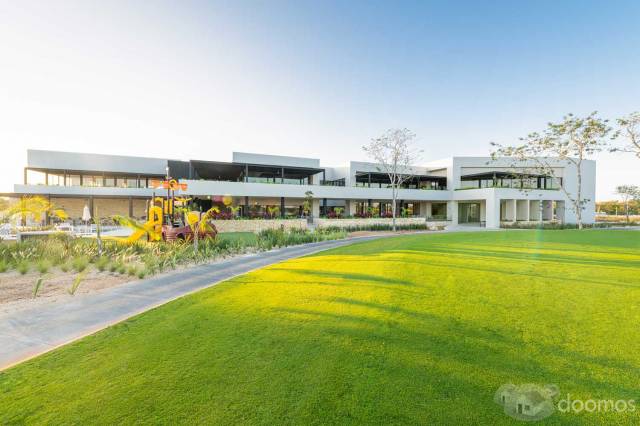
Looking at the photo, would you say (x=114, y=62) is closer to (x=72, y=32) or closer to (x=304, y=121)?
(x=72, y=32)

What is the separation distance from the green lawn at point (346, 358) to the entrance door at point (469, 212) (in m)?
32.7

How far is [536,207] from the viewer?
32562mm

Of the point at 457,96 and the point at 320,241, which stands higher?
the point at 457,96

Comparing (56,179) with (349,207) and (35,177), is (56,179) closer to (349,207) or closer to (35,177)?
(35,177)

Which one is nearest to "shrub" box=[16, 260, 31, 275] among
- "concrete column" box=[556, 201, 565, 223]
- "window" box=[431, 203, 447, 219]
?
"window" box=[431, 203, 447, 219]

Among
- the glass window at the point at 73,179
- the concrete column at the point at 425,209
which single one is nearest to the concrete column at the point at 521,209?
the concrete column at the point at 425,209

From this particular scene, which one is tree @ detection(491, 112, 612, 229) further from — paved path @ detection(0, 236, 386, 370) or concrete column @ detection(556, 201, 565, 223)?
paved path @ detection(0, 236, 386, 370)

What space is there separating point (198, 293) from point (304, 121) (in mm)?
21772

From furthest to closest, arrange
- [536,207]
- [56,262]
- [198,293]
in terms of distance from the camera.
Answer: [536,207] < [56,262] < [198,293]

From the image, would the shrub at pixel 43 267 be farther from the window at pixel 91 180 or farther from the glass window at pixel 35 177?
the glass window at pixel 35 177

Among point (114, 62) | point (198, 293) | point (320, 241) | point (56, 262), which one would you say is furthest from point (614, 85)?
point (56, 262)

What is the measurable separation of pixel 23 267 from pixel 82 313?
5.55 meters

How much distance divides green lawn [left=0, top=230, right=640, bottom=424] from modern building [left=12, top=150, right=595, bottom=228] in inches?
845

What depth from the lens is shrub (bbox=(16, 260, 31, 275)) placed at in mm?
8062
